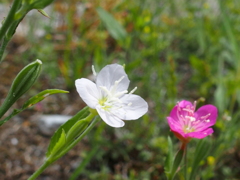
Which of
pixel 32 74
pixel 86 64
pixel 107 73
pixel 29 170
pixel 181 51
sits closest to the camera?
pixel 32 74

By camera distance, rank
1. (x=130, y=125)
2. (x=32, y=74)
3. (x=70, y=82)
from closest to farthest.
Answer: (x=32, y=74) < (x=130, y=125) < (x=70, y=82)

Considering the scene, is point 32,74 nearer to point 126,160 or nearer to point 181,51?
point 126,160

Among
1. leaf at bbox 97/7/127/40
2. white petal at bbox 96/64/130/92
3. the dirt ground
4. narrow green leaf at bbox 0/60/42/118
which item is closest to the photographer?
narrow green leaf at bbox 0/60/42/118

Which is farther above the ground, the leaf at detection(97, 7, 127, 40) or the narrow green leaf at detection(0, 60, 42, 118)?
the narrow green leaf at detection(0, 60, 42, 118)

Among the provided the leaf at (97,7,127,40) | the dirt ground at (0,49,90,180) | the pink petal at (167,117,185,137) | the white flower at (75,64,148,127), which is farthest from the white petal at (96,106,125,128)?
the leaf at (97,7,127,40)

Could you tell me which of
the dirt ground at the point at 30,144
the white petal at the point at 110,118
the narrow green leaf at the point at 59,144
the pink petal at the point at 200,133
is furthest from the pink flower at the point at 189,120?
the dirt ground at the point at 30,144

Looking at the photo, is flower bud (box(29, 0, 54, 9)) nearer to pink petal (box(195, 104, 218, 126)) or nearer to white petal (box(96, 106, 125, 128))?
white petal (box(96, 106, 125, 128))

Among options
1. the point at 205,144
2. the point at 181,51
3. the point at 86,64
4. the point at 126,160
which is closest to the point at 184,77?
the point at 181,51

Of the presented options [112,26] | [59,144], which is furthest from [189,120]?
[112,26]
